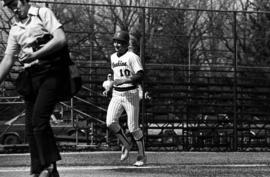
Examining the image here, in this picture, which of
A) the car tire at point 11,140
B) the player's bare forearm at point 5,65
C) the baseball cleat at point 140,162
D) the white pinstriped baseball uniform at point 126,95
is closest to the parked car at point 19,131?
the car tire at point 11,140

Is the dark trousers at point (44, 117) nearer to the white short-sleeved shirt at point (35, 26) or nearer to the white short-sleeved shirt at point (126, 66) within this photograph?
the white short-sleeved shirt at point (35, 26)

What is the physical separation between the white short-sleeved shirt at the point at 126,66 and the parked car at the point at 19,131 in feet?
20.1

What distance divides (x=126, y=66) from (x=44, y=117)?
4.32 m

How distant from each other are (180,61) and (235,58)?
1.52 meters

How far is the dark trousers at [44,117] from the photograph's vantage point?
19.4 ft

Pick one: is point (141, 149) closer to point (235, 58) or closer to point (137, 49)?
point (137, 49)

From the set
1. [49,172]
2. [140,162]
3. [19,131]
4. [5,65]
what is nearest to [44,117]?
[49,172]

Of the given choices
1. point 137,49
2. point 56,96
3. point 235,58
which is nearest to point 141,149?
point 56,96

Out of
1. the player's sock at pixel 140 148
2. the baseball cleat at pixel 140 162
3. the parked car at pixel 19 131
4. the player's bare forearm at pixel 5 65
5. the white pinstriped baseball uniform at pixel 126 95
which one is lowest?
the parked car at pixel 19 131

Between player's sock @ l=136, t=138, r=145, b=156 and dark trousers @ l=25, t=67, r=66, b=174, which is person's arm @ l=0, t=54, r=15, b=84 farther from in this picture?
player's sock @ l=136, t=138, r=145, b=156

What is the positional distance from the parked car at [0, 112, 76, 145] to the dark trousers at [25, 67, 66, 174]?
9925 millimetres

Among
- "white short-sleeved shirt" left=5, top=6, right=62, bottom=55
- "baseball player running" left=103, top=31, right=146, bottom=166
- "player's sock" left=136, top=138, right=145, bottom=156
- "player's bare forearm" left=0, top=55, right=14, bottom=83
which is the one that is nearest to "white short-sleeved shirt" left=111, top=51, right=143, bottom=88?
"baseball player running" left=103, top=31, right=146, bottom=166

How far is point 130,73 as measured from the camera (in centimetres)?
1016

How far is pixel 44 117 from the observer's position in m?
5.92
